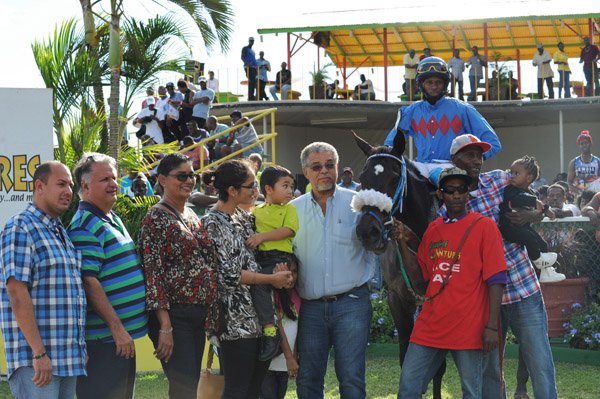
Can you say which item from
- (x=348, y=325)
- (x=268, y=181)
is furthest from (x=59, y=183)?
(x=348, y=325)

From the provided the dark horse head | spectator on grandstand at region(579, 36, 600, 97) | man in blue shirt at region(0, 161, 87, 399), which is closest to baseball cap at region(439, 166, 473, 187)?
the dark horse head

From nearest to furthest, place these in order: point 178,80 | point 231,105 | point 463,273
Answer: point 463,273
point 178,80
point 231,105

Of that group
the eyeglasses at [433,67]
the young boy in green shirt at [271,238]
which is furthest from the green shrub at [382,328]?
the young boy in green shirt at [271,238]

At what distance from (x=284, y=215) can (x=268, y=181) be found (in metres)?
0.27

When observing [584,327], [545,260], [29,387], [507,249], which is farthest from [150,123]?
Result: [29,387]

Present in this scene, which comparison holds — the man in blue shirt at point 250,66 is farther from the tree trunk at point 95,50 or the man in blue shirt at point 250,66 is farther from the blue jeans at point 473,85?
the tree trunk at point 95,50

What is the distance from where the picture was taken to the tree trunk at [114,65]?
12.6 metres

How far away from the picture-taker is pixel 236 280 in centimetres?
532

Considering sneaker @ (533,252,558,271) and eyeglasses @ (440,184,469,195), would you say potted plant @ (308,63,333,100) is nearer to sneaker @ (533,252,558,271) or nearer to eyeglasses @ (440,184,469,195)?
sneaker @ (533,252,558,271)

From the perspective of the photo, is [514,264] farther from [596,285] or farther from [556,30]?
[556,30]

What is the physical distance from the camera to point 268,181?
576 centimetres

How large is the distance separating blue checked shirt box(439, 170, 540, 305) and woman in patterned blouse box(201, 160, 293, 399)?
1.38m

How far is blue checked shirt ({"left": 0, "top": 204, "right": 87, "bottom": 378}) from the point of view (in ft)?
14.9

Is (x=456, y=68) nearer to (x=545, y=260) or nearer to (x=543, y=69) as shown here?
(x=543, y=69)
